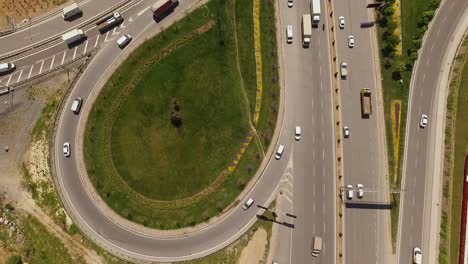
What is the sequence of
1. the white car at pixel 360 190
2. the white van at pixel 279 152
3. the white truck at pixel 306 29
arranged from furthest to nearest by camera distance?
1. the white truck at pixel 306 29
2. the white van at pixel 279 152
3. the white car at pixel 360 190

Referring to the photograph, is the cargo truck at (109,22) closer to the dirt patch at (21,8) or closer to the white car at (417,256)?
the dirt patch at (21,8)

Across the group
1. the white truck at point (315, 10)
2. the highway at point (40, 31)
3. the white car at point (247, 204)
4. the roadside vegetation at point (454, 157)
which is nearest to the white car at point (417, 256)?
the roadside vegetation at point (454, 157)

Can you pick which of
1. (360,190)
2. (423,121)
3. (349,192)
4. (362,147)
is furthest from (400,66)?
(349,192)

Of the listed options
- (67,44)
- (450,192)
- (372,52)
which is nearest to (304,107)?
(372,52)

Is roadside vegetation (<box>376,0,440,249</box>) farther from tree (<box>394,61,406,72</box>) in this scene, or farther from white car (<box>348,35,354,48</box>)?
white car (<box>348,35,354,48</box>)

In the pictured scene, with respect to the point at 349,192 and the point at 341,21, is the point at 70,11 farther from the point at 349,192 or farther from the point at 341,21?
the point at 349,192

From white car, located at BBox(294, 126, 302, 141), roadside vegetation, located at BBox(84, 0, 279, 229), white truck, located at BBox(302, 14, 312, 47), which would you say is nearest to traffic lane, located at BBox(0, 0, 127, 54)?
roadside vegetation, located at BBox(84, 0, 279, 229)
